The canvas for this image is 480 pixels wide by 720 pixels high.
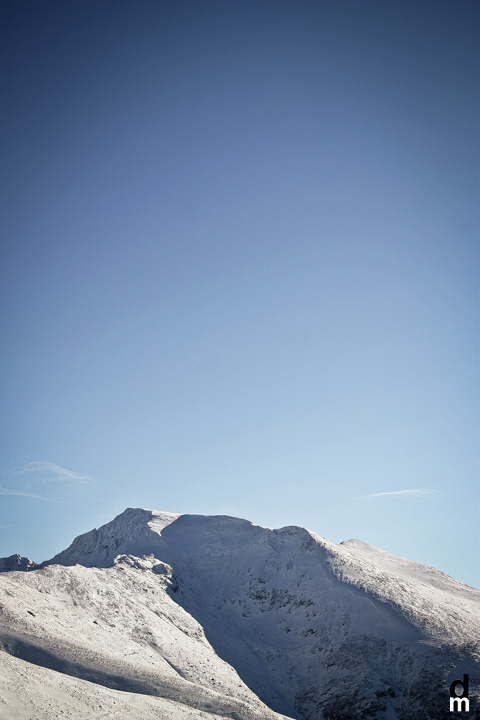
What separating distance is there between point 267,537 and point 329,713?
2042 inches

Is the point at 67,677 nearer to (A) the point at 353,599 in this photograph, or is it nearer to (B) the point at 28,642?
(B) the point at 28,642

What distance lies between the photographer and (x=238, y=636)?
252ft

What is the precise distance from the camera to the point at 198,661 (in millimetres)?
61094
